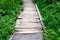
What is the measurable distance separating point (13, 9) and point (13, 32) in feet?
15.8

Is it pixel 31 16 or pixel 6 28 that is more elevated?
pixel 6 28

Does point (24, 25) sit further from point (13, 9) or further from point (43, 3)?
point (43, 3)

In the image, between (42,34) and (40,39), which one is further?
(42,34)

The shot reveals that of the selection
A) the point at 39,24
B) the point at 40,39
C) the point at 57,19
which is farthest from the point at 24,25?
the point at 40,39

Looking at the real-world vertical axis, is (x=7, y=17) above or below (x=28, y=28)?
above

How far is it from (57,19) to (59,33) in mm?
1954

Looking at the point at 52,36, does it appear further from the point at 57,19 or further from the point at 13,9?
the point at 13,9

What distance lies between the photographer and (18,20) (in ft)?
41.3

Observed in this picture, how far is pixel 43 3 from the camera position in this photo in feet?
57.1

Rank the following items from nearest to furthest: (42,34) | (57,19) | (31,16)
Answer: (42,34) → (57,19) → (31,16)

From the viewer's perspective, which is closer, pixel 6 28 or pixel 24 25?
pixel 6 28

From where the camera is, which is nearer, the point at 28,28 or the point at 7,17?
the point at 28,28

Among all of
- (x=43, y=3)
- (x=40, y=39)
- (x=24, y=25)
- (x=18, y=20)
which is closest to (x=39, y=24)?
(x=24, y=25)

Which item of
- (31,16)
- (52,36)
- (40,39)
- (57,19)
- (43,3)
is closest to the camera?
(52,36)
